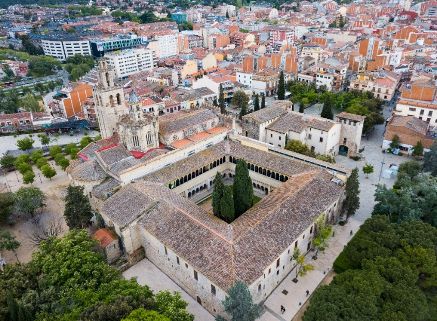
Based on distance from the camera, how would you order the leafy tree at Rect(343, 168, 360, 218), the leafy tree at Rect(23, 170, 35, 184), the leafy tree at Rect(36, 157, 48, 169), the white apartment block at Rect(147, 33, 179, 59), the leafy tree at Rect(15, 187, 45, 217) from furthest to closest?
1. the white apartment block at Rect(147, 33, 179, 59)
2. the leafy tree at Rect(36, 157, 48, 169)
3. the leafy tree at Rect(23, 170, 35, 184)
4. the leafy tree at Rect(15, 187, 45, 217)
5. the leafy tree at Rect(343, 168, 360, 218)

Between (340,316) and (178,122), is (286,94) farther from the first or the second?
(340,316)

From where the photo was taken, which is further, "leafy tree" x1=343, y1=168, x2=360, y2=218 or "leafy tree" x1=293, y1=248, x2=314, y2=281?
"leafy tree" x1=343, y1=168, x2=360, y2=218

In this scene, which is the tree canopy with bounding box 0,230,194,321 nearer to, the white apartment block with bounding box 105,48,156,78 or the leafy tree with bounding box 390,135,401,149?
the leafy tree with bounding box 390,135,401,149

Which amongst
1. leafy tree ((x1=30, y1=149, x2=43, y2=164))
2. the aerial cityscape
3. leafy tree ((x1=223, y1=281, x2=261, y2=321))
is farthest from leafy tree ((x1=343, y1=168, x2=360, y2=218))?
leafy tree ((x1=30, y1=149, x2=43, y2=164))

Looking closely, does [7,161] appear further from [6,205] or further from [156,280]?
[156,280]

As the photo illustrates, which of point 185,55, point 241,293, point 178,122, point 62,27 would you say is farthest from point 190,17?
point 241,293

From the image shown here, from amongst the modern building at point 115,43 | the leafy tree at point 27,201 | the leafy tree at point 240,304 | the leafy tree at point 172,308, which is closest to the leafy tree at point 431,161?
the leafy tree at point 240,304

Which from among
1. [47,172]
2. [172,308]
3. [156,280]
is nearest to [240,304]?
[172,308]
